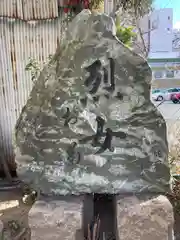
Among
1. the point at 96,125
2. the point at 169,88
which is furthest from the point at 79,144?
the point at 169,88

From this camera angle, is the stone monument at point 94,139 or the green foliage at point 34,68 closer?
the stone monument at point 94,139

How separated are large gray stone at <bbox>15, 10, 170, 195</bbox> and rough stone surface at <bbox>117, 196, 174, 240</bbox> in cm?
16

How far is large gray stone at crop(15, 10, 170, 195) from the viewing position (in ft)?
8.39

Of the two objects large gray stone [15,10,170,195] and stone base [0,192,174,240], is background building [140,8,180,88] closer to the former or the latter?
large gray stone [15,10,170,195]

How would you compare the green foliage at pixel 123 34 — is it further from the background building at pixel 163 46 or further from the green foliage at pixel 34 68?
the background building at pixel 163 46

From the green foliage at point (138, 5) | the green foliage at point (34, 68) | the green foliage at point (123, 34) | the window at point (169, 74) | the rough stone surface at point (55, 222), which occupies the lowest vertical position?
the rough stone surface at point (55, 222)

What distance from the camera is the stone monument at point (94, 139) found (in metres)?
2.54

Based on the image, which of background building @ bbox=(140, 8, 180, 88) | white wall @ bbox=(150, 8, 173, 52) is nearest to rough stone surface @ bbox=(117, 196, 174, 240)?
background building @ bbox=(140, 8, 180, 88)

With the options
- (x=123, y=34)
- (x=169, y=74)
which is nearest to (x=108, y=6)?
(x=123, y=34)

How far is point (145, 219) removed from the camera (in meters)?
2.53

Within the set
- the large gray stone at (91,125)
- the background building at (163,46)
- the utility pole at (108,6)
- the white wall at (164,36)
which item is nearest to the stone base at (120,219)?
the large gray stone at (91,125)

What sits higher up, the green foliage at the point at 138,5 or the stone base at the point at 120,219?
the green foliage at the point at 138,5

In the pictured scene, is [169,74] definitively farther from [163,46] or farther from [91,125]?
[91,125]

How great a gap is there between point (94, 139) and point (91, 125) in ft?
0.40
